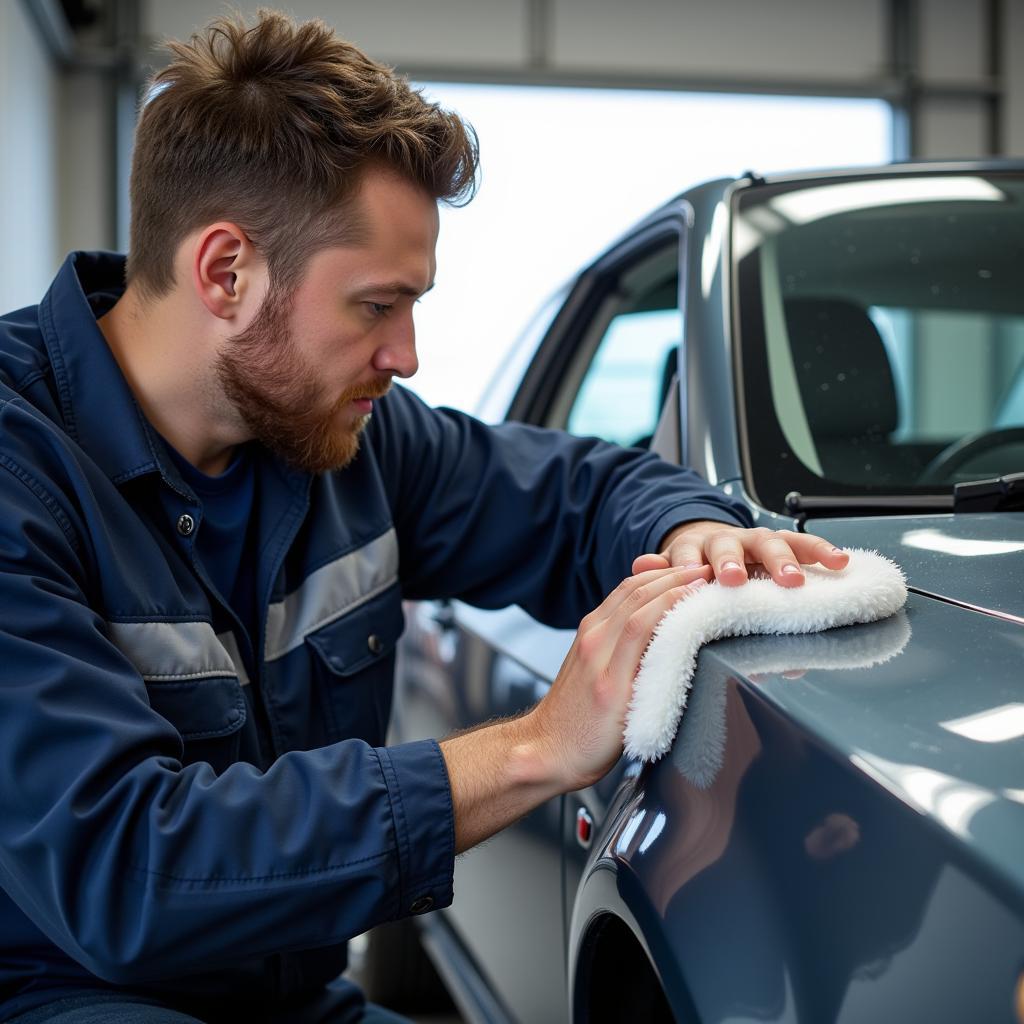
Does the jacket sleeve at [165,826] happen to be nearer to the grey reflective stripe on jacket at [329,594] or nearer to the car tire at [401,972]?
the grey reflective stripe on jacket at [329,594]

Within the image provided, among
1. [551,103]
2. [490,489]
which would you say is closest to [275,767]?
[490,489]

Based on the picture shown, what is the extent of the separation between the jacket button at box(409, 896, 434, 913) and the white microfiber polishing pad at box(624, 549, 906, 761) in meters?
0.21

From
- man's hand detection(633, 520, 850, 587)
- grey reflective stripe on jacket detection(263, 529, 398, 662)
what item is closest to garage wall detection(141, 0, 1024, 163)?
grey reflective stripe on jacket detection(263, 529, 398, 662)

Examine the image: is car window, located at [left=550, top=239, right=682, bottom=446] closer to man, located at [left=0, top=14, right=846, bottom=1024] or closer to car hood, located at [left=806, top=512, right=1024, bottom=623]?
man, located at [left=0, top=14, right=846, bottom=1024]

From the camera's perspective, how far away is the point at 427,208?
144cm

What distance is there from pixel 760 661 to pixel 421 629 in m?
1.42

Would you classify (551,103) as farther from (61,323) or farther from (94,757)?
(94,757)

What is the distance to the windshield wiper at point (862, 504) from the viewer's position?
4.47ft

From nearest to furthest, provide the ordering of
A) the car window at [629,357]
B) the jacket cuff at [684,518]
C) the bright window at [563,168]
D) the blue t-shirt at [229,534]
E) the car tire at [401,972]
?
the jacket cuff at [684,518] < the blue t-shirt at [229,534] < the car window at [629,357] < the car tire at [401,972] < the bright window at [563,168]

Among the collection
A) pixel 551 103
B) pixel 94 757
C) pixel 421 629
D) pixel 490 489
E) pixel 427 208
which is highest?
pixel 551 103

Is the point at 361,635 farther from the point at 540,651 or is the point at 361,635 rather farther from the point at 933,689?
the point at 933,689

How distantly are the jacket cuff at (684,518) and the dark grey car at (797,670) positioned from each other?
7 cm

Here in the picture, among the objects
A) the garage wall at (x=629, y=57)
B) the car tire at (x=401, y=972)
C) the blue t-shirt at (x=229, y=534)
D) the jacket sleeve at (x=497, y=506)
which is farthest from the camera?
the garage wall at (x=629, y=57)

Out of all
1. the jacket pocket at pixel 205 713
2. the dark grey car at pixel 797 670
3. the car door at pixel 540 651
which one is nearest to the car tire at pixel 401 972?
the dark grey car at pixel 797 670
